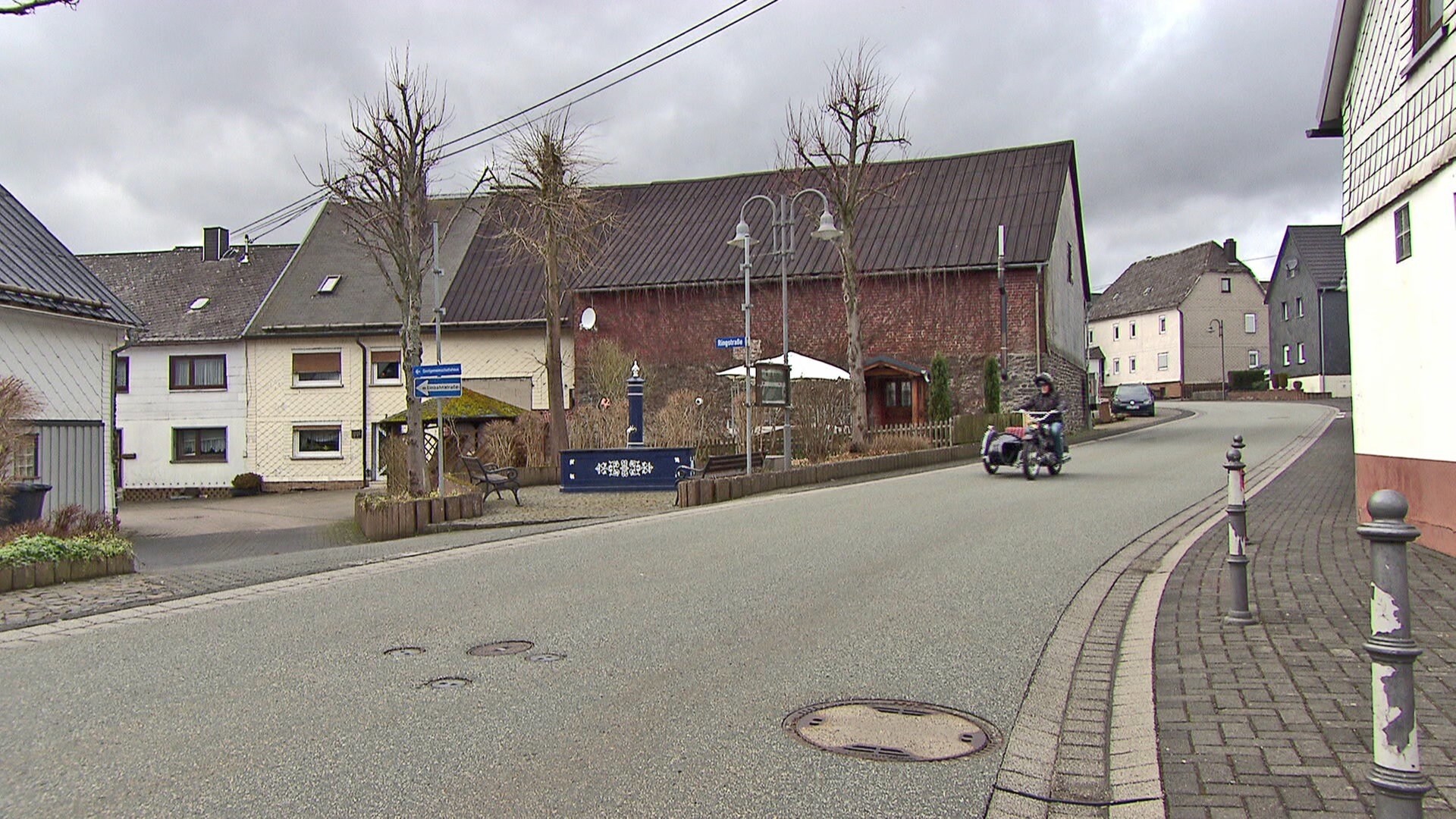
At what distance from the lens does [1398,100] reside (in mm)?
11203

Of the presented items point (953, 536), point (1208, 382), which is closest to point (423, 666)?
point (953, 536)

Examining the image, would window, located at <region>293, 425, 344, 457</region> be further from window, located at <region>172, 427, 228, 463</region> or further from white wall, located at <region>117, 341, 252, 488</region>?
window, located at <region>172, 427, 228, 463</region>

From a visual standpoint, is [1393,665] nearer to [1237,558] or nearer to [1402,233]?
[1237,558]

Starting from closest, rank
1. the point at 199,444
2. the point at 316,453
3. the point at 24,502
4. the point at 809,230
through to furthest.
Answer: the point at 24,502 < the point at 809,230 < the point at 316,453 < the point at 199,444

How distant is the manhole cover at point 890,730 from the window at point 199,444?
4123 cm

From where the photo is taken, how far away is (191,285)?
45.5 meters

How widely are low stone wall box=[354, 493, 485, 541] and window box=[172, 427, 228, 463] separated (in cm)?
2695

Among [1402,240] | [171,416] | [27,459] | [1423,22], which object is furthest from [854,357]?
[171,416]

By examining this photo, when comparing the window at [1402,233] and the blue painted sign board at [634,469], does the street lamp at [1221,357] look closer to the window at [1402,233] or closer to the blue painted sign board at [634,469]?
the blue painted sign board at [634,469]

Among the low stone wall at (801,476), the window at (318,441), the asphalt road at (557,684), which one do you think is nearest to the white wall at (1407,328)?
the asphalt road at (557,684)

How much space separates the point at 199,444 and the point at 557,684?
4096cm

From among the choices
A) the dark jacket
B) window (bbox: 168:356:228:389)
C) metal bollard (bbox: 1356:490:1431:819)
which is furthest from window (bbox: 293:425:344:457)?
metal bollard (bbox: 1356:490:1431:819)

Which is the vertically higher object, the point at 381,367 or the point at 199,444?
the point at 381,367

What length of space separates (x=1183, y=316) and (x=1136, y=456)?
59.3 metres
